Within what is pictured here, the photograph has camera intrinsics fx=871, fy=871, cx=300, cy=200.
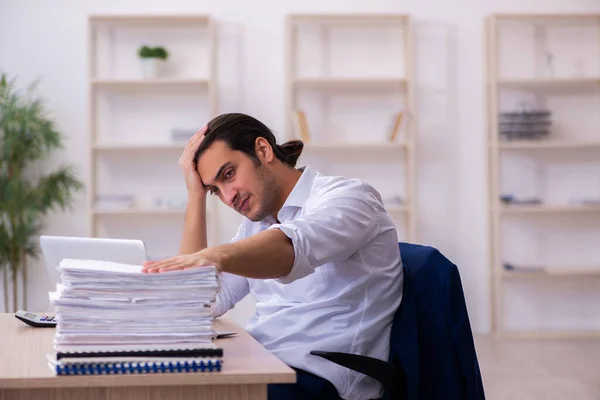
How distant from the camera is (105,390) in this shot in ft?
4.48

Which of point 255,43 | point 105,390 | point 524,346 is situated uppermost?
point 255,43

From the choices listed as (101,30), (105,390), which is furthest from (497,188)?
(105,390)

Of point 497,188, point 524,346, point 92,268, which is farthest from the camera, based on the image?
point 497,188

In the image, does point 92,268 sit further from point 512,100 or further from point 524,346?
point 512,100

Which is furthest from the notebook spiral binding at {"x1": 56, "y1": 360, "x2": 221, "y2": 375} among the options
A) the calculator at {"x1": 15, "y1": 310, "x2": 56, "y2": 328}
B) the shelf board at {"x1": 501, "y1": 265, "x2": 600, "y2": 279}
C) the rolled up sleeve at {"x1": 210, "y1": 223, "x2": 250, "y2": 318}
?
the shelf board at {"x1": 501, "y1": 265, "x2": 600, "y2": 279}

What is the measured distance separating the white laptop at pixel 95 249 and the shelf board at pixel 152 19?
3649 millimetres

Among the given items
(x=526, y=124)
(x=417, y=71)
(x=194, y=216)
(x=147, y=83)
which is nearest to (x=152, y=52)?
(x=147, y=83)

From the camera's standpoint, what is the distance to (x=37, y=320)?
6.92 ft

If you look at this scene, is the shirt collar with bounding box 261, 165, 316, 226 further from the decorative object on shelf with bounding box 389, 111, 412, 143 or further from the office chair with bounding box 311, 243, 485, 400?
the decorative object on shelf with bounding box 389, 111, 412, 143

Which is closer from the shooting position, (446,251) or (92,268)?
(92,268)

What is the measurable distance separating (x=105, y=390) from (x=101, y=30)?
478 cm

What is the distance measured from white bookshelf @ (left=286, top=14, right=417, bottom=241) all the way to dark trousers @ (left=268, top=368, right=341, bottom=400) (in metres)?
4.05

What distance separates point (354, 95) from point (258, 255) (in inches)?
177

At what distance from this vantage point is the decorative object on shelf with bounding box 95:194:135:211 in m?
5.60
